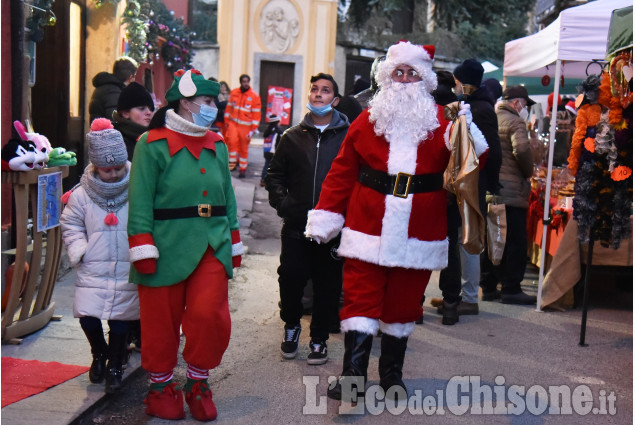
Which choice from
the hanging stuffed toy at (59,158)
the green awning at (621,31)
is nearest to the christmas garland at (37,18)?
the hanging stuffed toy at (59,158)

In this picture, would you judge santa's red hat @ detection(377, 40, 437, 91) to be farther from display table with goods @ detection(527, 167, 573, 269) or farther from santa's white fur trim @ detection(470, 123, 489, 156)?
display table with goods @ detection(527, 167, 573, 269)

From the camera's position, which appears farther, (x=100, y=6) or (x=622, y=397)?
(x=100, y=6)

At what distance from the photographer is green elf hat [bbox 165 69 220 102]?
15.0ft

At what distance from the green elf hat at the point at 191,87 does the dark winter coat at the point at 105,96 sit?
3.34 metres

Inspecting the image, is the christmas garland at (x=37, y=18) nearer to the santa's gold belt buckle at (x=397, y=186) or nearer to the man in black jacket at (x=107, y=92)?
the man in black jacket at (x=107, y=92)

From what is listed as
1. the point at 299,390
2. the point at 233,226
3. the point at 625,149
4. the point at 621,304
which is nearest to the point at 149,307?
the point at 233,226

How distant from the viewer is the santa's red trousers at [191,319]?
450 cm

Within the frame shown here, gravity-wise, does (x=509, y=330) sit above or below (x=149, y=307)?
below

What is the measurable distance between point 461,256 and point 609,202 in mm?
1542

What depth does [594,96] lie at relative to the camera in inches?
257

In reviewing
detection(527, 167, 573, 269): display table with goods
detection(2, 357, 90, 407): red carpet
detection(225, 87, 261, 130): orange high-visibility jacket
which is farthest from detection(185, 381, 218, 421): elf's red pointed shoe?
detection(225, 87, 261, 130): orange high-visibility jacket

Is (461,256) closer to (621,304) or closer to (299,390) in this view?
(621,304)

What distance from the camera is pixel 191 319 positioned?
4512 millimetres

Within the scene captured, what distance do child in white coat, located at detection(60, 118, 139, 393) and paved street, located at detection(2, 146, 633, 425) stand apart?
444mm
